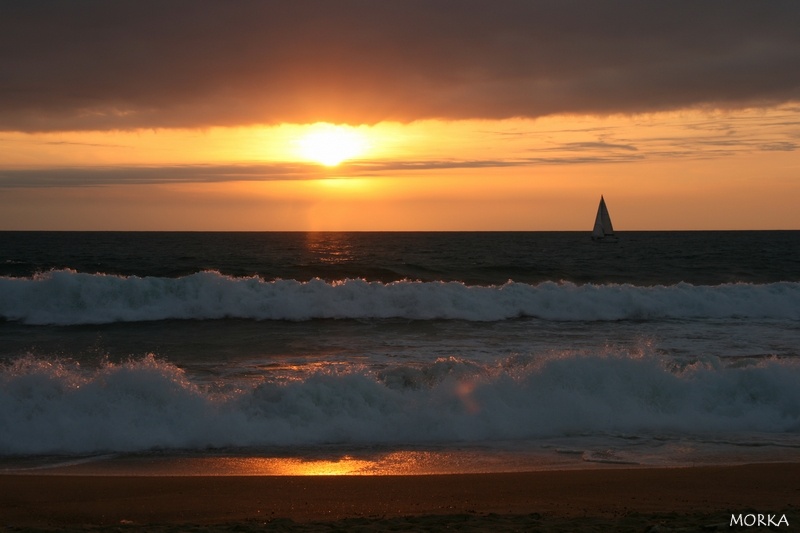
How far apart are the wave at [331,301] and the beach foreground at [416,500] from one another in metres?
13.7

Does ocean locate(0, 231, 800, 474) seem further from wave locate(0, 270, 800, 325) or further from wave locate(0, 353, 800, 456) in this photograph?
wave locate(0, 270, 800, 325)

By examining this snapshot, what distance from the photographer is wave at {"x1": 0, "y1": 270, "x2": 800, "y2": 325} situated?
21219 mm

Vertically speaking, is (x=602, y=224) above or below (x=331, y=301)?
Result: above

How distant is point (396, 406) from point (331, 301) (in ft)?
39.4

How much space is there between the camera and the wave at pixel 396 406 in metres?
9.30

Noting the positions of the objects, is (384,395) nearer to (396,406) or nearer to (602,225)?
(396,406)

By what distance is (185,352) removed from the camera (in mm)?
15609

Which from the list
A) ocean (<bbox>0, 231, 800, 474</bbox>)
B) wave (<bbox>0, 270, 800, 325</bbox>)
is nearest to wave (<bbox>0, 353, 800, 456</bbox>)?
ocean (<bbox>0, 231, 800, 474</bbox>)

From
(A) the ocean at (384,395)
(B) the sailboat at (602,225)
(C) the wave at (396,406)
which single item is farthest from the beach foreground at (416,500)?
(B) the sailboat at (602,225)

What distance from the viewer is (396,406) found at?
1031 cm

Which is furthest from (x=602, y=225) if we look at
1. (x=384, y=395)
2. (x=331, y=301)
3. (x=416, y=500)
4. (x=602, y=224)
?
(x=416, y=500)

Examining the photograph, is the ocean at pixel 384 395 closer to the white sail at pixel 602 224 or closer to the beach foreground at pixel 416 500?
the beach foreground at pixel 416 500

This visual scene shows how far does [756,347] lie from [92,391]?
44.0 ft

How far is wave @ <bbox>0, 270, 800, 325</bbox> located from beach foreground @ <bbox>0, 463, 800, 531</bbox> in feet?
44.9
